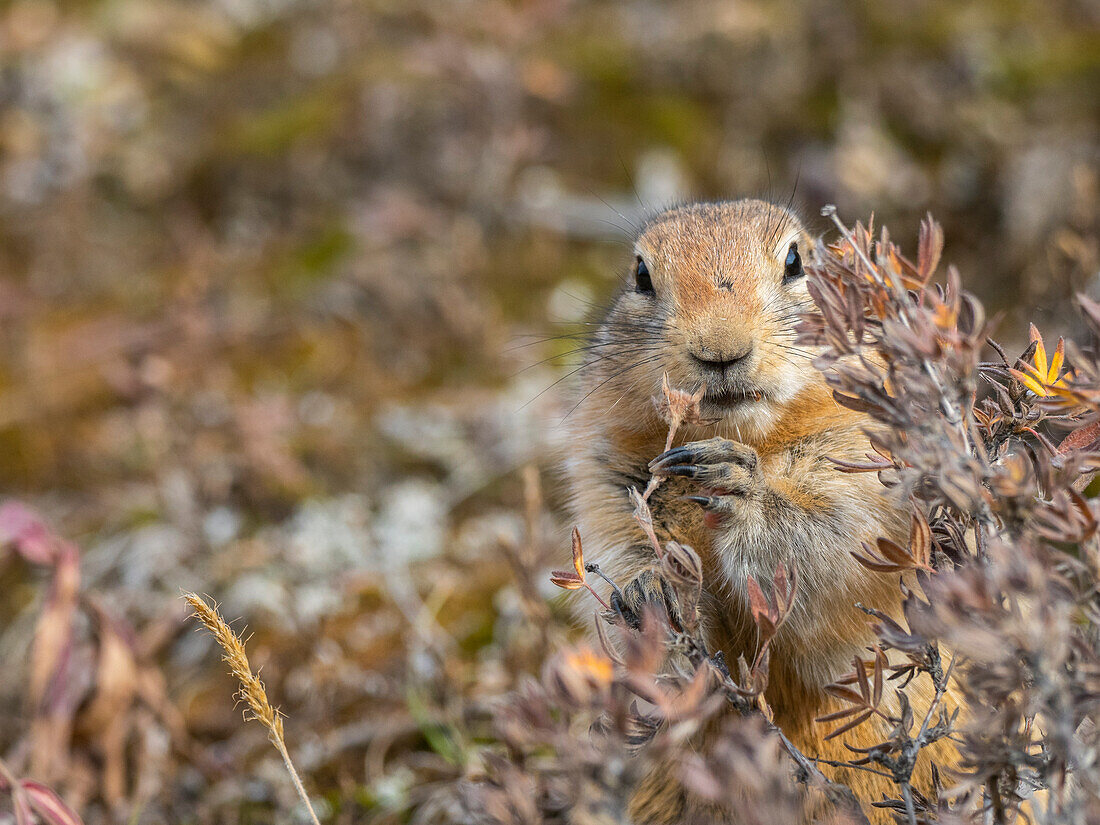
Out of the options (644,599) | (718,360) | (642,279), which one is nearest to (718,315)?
(718,360)

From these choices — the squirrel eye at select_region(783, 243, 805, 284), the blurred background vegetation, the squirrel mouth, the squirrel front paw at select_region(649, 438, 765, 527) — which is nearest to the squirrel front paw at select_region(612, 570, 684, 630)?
the squirrel front paw at select_region(649, 438, 765, 527)

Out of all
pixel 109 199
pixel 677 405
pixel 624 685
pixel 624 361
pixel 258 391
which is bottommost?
pixel 258 391

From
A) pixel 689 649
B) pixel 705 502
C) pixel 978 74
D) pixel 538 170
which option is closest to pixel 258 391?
pixel 538 170

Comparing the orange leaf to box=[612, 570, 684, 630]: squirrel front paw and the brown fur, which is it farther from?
the brown fur

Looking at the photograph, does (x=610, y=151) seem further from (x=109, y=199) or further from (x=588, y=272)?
(x=109, y=199)

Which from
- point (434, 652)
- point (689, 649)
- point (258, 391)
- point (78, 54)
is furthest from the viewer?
point (78, 54)

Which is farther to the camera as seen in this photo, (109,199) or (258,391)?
(109,199)
